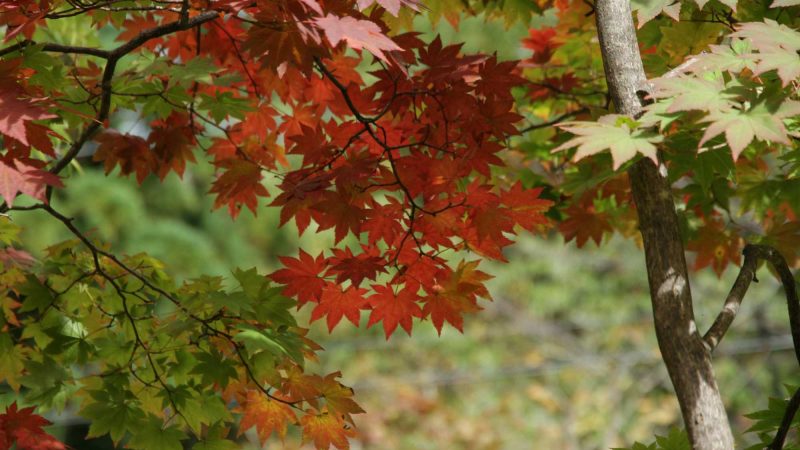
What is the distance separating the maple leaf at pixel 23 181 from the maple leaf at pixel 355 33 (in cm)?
41

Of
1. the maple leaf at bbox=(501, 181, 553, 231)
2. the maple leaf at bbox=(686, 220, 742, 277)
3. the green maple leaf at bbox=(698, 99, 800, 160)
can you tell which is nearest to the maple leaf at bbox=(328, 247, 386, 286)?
Result: the maple leaf at bbox=(501, 181, 553, 231)

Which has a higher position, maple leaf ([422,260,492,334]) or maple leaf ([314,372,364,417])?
maple leaf ([422,260,492,334])

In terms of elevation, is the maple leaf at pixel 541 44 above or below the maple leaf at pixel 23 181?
above

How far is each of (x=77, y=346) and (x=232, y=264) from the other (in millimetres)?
6777

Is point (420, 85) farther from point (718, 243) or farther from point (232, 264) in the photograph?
point (232, 264)

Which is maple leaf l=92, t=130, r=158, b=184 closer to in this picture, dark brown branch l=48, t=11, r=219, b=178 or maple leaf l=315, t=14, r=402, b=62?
dark brown branch l=48, t=11, r=219, b=178

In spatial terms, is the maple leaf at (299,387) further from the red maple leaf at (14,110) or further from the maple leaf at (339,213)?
the red maple leaf at (14,110)

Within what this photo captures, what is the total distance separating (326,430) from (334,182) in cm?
47

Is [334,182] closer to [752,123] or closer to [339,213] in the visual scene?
[339,213]

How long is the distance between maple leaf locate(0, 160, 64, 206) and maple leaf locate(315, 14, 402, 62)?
41cm

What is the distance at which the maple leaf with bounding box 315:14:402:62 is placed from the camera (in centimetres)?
129

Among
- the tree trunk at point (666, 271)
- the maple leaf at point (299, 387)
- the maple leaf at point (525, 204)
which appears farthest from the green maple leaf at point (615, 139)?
the maple leaf at point (299, 387)

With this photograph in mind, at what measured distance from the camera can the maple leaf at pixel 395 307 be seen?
1.72 metres

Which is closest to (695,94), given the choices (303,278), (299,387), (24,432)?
(303,278)
